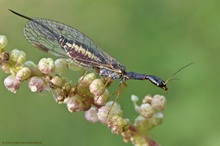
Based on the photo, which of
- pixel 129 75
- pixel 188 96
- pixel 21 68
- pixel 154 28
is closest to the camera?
pixel 21 68

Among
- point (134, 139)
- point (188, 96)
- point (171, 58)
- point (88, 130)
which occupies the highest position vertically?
point (171, 58)

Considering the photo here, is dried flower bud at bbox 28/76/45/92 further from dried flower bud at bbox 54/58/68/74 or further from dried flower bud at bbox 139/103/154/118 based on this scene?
dried flower bud at bbox 139/103/154/118

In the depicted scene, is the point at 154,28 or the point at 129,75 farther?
the point at 154,28

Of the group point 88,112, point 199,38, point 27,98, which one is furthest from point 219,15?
point 88,112

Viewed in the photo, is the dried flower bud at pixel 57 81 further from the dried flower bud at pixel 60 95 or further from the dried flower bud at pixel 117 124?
the dried flower bud at pixel 117 124

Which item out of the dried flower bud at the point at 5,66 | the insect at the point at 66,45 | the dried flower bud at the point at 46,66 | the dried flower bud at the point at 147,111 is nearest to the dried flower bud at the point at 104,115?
the dried flower bud at the point at 147,111

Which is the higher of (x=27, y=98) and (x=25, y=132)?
(x=27, y=98)

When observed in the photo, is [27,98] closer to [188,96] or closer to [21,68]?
[188,96]

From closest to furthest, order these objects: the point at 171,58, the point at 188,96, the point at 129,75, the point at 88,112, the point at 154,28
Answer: the point at 88,112 < the point at 129,75 < the point at 188,96 < the point at 171,58 < the point at 154,28

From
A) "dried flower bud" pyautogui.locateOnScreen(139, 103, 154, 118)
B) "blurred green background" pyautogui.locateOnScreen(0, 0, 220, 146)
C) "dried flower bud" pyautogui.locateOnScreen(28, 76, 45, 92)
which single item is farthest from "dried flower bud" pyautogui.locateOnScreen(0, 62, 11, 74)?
"blurred green background" pyautogui.locateOnScreen(0, 0, 220, 146)
